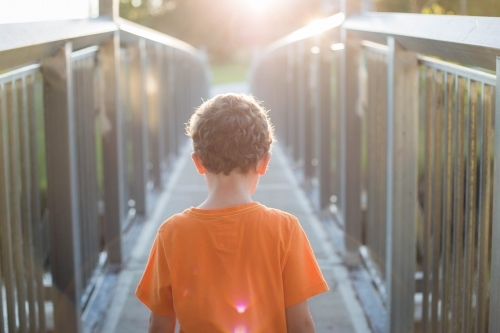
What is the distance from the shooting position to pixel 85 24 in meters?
3.85

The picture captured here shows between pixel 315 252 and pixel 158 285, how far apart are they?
3.14 m

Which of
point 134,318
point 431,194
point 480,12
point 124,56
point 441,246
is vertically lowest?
point 134,318

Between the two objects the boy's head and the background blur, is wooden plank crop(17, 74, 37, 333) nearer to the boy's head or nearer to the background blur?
the boy's head

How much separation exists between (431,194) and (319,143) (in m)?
3.31

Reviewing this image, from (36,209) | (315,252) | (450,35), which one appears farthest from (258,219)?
(315,252)

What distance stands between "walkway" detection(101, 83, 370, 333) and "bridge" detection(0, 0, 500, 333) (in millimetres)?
16

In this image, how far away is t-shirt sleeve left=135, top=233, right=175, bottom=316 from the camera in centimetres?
219

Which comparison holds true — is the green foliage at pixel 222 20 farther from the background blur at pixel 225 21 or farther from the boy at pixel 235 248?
the boy at pixel 235 248

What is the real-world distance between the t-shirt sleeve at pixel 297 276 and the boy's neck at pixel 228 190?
0.17m

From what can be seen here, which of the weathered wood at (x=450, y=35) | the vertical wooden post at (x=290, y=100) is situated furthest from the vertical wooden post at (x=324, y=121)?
the weathered wood at (x=450, y=35)

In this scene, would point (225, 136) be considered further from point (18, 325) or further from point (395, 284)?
point (395, 284)

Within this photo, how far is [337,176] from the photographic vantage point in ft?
19.9

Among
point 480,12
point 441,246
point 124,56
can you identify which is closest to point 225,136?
point 441,246

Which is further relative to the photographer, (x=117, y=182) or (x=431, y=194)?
(x=117, y=182)
